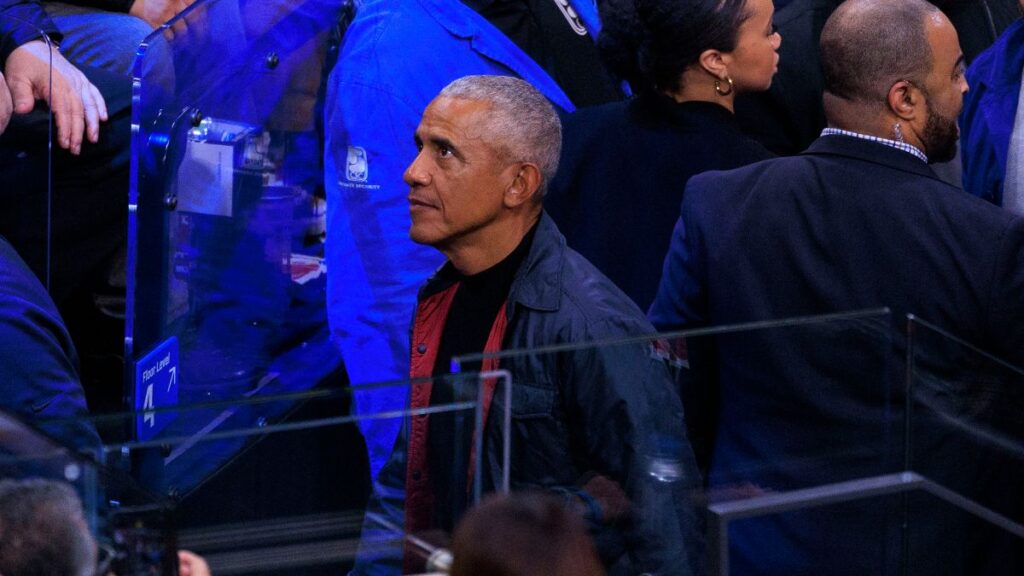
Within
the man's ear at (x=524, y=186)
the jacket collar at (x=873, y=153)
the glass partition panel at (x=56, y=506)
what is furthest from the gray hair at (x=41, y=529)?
the jacket collar at (x=873, y=153)

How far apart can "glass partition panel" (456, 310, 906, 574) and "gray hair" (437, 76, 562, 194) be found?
0.74 m

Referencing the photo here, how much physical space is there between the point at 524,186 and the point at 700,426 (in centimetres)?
82

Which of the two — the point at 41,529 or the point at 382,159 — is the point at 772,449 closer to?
the point at 41,529

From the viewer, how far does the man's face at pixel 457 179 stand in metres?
3.05

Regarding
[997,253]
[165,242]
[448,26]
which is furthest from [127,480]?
[448,26]

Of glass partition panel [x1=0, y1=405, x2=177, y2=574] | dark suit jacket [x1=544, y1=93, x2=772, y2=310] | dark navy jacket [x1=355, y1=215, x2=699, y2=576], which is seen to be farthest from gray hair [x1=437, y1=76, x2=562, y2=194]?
glass partition panel [x1=0, y1=405, x2=177, y2=574]

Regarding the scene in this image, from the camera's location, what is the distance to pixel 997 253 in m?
2.81

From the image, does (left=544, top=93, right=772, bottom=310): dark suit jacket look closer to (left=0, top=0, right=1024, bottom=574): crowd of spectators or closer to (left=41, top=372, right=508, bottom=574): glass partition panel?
(left=0, top=0, right=1024, bottom=574): crowd of spectators

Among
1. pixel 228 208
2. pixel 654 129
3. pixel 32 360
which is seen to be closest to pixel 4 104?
pixel 228 208

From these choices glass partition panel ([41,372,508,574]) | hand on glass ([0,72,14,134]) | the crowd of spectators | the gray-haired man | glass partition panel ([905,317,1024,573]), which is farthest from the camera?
hand on glass ([0,72,14,134])

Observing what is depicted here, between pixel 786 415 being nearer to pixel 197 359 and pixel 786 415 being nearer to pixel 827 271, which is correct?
pixel 827 271

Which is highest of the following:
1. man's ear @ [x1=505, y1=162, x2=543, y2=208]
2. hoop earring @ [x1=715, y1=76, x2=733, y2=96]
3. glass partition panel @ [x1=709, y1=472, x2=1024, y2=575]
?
hoop earring @ [x1=715, y1=76, x2=733, y2=96]

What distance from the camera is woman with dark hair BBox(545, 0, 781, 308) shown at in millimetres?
3471

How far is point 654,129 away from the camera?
11.5 ft
